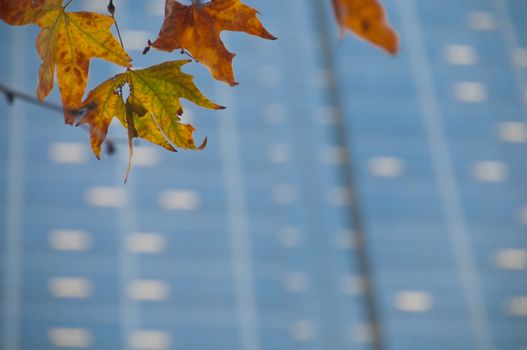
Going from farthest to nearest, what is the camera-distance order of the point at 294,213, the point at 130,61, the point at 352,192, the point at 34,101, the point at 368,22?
the point at 294,213 < the point at 352,192 < the point at 34,101 < the point at 130,61 < the point at 368,22

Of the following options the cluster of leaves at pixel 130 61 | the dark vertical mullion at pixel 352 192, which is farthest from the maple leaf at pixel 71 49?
the dark vertical mullion at pixel 352 192

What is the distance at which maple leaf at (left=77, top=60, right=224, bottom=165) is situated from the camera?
2.06ft

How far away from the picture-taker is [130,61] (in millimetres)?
595

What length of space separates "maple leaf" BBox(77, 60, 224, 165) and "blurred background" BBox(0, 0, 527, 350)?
28.9 m

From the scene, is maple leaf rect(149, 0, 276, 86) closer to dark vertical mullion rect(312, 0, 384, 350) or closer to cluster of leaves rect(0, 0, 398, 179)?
cluster of leaves rect(0, 0, 398, 179)

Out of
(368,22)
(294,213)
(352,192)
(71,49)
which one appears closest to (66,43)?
(71,49)

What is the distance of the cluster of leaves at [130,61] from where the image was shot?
1.99 ft

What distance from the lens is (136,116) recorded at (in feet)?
2.13

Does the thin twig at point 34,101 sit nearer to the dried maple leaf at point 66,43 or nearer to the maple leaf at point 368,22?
the dried maple leaf at point 66,43

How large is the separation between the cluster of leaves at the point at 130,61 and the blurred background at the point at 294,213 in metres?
29.0

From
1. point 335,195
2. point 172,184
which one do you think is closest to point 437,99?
point 335,195

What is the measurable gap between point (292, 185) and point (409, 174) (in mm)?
6526

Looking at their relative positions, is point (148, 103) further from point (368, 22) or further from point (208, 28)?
point (368, 22)

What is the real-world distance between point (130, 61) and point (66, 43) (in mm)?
78
